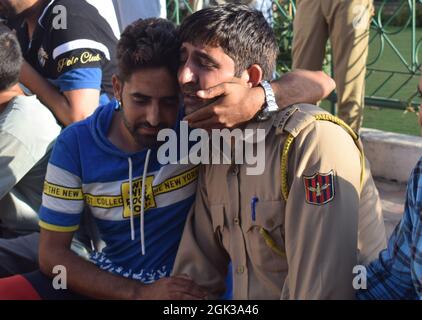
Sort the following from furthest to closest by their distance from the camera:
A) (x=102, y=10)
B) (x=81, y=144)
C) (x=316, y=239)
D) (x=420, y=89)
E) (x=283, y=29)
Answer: (x=283, y=29), (x=102, y=10), (x=81, y=144), (x=316, y=239), (x=420, y=89)

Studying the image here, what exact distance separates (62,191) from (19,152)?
0.44 meters

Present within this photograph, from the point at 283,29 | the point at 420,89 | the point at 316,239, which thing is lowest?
the point at 283,29

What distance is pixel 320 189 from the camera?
1.89m

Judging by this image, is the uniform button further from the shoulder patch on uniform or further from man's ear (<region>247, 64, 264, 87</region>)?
man's ear (<region>247, 64, 264, 87</region>)

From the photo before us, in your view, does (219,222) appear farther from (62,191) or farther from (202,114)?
(62,191)

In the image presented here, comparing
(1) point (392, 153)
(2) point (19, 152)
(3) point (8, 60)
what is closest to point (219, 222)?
(2) point (19, 152)

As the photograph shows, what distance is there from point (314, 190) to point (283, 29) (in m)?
4.15

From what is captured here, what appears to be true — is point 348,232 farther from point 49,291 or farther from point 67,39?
point 67,39

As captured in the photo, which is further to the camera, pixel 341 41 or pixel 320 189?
pixel 341 41

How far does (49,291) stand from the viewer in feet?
7.57

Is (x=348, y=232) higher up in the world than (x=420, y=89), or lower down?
lower down

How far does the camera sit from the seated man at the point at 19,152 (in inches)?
103

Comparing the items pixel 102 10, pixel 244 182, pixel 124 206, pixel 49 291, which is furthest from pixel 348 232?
pixel 102 10

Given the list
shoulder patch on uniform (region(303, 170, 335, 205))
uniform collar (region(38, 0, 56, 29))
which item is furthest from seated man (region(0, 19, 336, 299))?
uniform collar (region(38, 0, 56, 29))
